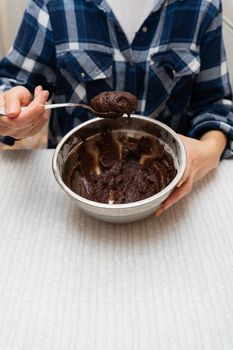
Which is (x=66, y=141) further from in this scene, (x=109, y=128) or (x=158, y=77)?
(x=158, y=77)

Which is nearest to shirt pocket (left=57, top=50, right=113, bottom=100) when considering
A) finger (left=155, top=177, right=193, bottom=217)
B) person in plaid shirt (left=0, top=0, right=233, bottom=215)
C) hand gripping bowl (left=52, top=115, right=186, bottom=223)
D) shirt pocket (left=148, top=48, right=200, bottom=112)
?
person in plaid shirt (left=0, top=0, right=233, bottom=215)

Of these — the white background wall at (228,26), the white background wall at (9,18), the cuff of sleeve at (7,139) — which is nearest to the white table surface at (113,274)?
the cuff of sleeve at (7,139)

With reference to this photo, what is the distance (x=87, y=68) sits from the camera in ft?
3.20

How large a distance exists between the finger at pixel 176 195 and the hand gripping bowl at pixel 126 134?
0.03 m

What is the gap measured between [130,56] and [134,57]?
0.01 meters

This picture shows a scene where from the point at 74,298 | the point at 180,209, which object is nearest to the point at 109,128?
the point at 180,209

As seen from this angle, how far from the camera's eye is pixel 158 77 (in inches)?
39.6

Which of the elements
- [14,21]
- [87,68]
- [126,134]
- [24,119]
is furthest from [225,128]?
[14,21]

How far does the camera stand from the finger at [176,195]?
0.73 metres

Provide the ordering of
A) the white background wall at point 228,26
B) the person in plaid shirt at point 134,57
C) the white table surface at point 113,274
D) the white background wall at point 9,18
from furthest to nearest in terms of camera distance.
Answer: the white background wall at point 9,18, the white background wall at point 228,26, the person in plaid shirt at point 134,57, the white table surface at point 113,274

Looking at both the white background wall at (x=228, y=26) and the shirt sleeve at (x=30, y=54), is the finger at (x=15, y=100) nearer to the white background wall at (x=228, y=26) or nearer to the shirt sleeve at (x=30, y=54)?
the shirt sleeve at (x=30, y=54)

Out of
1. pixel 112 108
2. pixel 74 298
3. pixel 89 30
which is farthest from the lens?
pixel 89 30

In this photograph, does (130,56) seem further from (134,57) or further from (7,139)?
(7,139)

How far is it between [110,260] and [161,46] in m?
0.59
